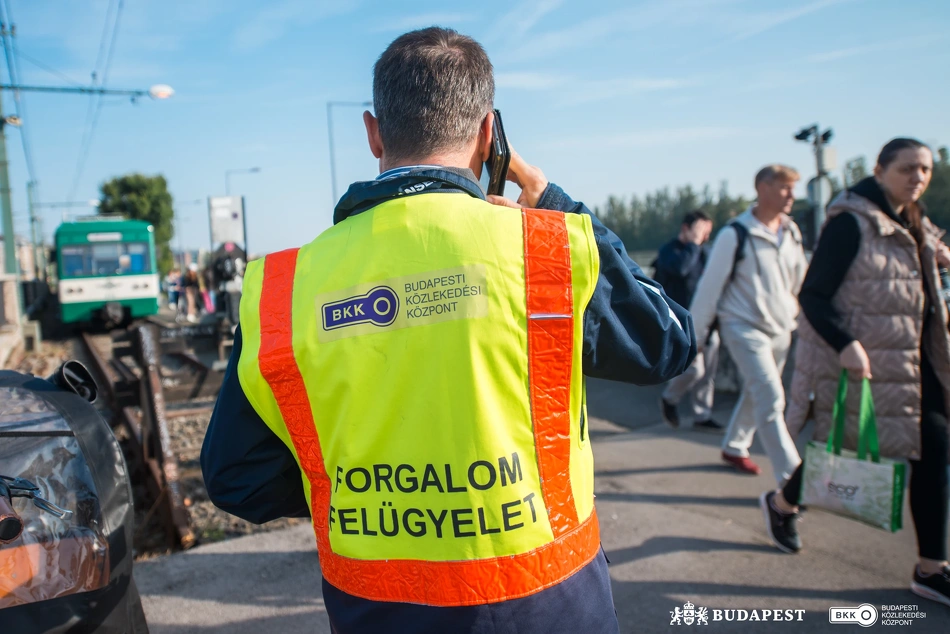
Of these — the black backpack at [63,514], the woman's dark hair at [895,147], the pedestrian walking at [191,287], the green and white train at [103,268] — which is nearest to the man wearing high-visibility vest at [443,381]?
the black backpack at [63,514]

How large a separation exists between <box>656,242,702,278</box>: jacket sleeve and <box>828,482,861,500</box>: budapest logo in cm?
391

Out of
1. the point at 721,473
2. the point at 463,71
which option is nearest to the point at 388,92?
the point at 463,71

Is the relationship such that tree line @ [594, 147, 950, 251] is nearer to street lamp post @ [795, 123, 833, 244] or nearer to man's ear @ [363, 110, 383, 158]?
street lamp post @ [795, 123, 833, 244]

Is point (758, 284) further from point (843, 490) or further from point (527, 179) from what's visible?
point (527, 179)

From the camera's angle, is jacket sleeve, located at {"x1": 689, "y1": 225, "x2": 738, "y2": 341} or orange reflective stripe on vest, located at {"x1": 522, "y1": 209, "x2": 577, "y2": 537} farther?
jacket sleeve, located at {"x1": 689, "y1": 225, "x2": 738, "y2": 341}

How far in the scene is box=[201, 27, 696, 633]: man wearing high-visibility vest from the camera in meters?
1.31

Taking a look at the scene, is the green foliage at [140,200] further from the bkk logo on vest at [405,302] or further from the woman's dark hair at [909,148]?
the bkk logo on vest at [405,302]

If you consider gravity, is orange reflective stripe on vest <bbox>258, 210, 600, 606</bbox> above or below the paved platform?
above

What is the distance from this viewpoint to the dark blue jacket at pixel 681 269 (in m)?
7.05

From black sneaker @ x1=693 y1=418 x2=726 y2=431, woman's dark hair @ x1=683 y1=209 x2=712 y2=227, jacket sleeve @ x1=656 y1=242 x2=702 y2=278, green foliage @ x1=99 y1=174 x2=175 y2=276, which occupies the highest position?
green foliage @ x1=99 y1=174 x2=175 y2=276

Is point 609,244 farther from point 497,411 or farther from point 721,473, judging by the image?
point 721,473

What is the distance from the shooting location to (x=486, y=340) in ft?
4.26

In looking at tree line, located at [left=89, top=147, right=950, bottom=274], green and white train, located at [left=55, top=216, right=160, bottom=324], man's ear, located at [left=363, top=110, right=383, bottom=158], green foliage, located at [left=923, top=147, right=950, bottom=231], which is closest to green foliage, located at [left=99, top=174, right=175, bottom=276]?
tree line, located at [left=89, top=147, right=950, bottom=274]

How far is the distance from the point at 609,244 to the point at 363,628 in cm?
90
